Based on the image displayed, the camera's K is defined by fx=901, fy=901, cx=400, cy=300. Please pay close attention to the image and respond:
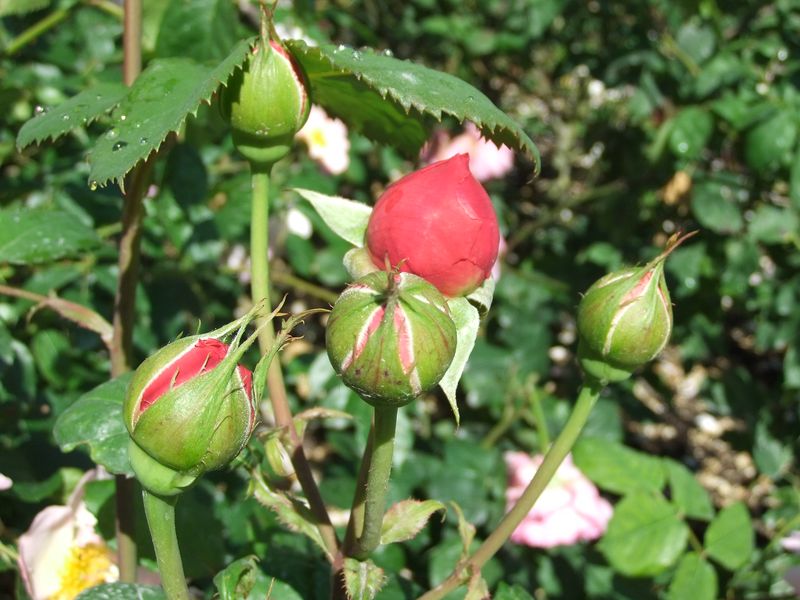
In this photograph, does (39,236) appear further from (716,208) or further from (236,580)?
(716,208)

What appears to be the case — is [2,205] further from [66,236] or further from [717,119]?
[717,119]

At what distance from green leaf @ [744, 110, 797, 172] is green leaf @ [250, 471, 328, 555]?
1.40m

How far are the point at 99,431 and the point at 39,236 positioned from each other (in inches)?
13.2

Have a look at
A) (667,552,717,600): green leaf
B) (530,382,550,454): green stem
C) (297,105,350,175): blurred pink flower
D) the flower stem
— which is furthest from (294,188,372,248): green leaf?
(297,105,350,175): blurred pink flower

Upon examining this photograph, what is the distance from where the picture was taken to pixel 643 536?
148 centimetres

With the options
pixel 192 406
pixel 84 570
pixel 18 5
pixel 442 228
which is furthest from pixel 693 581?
pixel 18 5

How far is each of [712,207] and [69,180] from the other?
1.32 metres

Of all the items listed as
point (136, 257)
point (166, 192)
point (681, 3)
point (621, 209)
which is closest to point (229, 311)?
point (166, 192)

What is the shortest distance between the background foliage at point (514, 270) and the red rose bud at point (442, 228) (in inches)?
10.3

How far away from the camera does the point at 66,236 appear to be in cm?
104

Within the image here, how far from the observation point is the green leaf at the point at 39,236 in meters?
1.01

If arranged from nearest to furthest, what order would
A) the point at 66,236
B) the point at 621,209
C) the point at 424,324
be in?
the point at 424,324
the point at 66,236
the point at 621,209

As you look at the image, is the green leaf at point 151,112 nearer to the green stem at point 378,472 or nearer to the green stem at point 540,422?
the green stem at point 378,472

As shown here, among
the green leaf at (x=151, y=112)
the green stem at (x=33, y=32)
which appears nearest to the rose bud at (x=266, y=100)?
the green leaf at (x=151, y=112)
